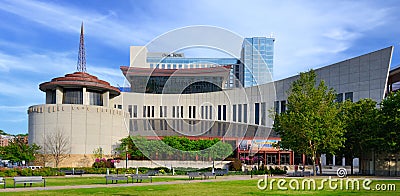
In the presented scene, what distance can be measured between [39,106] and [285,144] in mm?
42678

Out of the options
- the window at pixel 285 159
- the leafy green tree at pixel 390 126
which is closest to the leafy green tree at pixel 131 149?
the window at pixel 285 159

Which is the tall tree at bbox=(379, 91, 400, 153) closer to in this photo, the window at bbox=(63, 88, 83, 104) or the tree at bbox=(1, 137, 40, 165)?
the tree at bbox=(1, 137, 40, 165)

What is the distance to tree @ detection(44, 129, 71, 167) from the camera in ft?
224

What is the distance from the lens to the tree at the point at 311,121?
43.7 m

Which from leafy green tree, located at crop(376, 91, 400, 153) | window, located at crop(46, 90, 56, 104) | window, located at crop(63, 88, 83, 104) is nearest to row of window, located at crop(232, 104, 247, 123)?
window, located at crop(63, 88, 83, 104)

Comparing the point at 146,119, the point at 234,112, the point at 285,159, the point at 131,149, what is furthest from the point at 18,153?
the point at 234,112

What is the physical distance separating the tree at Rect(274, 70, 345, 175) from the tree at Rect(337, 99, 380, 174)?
293cm

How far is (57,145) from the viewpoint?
68.8m

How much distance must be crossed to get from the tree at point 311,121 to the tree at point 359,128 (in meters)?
2.93

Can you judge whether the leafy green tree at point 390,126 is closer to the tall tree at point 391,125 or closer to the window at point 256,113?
the tall tree at point 391,125

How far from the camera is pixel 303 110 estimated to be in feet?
147

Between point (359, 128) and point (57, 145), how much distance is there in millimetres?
44769

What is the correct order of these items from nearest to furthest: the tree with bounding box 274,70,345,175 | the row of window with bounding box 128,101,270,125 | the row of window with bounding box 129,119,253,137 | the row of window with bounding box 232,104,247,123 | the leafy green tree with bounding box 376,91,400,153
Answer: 1. the tree with bounding box 274,70,345,175
2. the leafy green tree with bounding box 376,91,400,153
3. the row of window with bounding box 129,119,253,137
4. the row of window with bounding box 128,101,270,125
5. the row of window with bounding box 232,104,247,123

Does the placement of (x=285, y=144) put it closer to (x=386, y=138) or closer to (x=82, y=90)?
(x=386, y=138)
